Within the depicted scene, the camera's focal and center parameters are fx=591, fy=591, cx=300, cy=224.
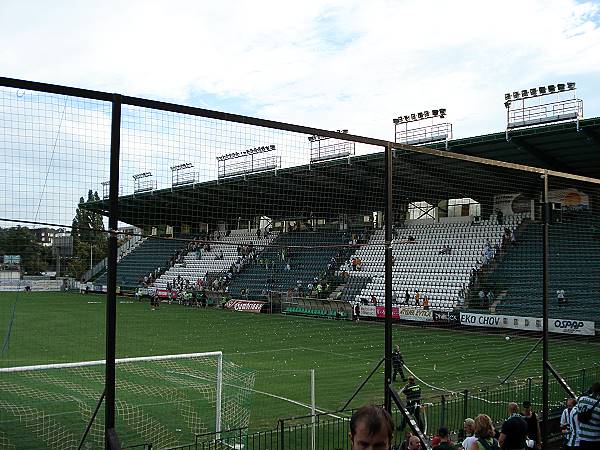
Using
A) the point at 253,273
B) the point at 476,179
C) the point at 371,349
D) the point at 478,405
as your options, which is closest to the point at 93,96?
the point at 478,405

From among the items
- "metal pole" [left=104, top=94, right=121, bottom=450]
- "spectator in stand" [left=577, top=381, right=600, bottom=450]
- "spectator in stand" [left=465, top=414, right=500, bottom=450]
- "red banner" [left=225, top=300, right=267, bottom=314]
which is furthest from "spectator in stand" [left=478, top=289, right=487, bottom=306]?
"metal pole" [left=104, top=94, right=121, bottom=450]

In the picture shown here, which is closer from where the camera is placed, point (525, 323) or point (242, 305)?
point (525, 323)

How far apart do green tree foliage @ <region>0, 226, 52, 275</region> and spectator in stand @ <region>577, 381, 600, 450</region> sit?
6.42 meters

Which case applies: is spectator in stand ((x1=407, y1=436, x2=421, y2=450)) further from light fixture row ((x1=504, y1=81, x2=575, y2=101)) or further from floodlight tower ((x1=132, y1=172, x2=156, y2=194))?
light fixture row ((x1=504, y1=81, x2=575, y2=101))

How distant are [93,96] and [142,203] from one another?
356 cm

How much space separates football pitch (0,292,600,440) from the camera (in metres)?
14.7

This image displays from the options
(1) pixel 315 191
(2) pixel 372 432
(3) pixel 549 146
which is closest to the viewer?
(2) pixel 372 432

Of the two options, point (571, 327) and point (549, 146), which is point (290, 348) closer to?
point (571, 327)

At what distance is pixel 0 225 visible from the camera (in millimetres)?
4570

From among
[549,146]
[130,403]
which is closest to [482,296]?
[549,146]

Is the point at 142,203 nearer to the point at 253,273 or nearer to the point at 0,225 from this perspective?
the point at 0,225

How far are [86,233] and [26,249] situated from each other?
0.50 m

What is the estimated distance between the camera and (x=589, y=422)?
728 centimetres

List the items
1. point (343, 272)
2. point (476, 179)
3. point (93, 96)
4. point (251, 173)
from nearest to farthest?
1. point (93, 96)
2. point (251, 173)
3. point (476, 179)
4. point (343, 272)
